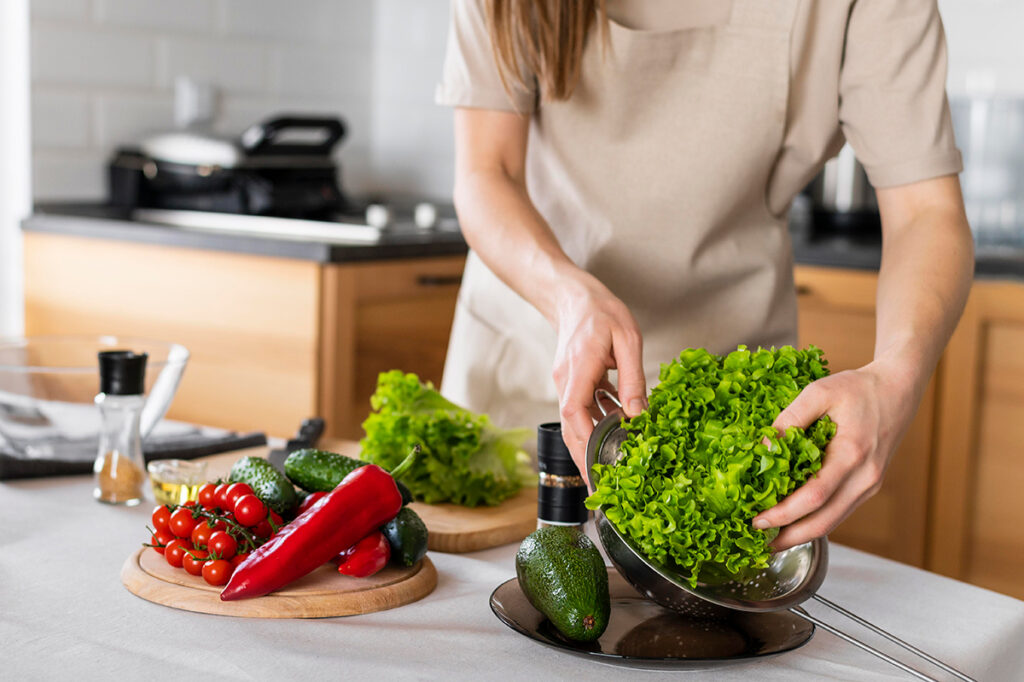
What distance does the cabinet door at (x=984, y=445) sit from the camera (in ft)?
7.86

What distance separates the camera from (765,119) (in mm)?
1385

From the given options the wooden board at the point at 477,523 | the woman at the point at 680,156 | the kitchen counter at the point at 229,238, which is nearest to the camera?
the wooden board at the point at 477,523

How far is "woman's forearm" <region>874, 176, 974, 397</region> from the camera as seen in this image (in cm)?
103

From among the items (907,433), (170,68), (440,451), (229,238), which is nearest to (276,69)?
(170,68)

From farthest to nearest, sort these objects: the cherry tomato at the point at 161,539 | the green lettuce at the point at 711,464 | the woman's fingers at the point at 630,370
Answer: the cherry tomato at the point at 161,539
the woman's fingers at the point at 630,370
the green lettuce at the point at 711,464

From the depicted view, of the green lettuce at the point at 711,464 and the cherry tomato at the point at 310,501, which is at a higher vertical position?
the green lettuce at the point at 711,464

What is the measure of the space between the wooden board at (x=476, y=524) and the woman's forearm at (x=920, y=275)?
0.39m

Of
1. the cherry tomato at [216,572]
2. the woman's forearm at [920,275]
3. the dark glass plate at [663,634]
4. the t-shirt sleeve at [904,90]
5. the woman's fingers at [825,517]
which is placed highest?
the t-shirt sleeve at [904,90]

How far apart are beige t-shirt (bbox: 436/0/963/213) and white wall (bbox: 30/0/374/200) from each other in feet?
5.50

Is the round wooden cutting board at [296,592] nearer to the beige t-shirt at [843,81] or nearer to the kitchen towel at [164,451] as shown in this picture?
the kitchen towel at [164,451]

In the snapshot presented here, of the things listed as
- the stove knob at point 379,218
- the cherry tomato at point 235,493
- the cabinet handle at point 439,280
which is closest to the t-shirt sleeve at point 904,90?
the cherry tomato at point 235,493

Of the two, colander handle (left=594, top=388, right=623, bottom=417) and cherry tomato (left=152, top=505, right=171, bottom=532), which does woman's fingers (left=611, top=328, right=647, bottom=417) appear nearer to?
colander handle (left=594, top=388, right=623, bottom=417)

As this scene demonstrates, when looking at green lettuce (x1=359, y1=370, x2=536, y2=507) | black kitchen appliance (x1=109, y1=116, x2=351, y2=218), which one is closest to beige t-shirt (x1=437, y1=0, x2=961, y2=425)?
green lettuce (x1=359, y1=370, x2=536, y2=507)

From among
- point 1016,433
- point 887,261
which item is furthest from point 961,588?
point 1016,433
